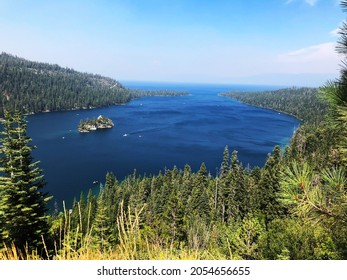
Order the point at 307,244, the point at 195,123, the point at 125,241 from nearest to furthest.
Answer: the point at 125,241
the point at 307,244
the point at 195,123

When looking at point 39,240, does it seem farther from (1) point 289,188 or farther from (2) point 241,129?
(2) point 241,129

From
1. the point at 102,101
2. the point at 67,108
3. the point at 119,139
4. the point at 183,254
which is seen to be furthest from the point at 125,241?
the point at 102,101

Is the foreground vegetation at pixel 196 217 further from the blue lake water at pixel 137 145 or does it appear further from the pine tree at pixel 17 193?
the blue lake water at pixel 137 145

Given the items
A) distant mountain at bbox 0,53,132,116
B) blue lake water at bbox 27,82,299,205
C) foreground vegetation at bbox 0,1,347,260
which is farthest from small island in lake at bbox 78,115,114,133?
foreground vegetation at bbox 0,1,347,260

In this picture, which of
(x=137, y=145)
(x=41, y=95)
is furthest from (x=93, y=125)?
(x=41, y=95)

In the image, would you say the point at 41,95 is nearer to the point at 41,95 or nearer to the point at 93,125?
the point at 41,95

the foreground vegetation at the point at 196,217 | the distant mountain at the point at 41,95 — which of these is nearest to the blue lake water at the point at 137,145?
the distant mountain at the point at 41,95

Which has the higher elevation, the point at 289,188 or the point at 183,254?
the point at 289,188

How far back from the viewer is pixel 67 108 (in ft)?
448

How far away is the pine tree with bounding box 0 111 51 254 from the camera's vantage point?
10.6 m

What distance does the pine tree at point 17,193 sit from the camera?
10.6 metres

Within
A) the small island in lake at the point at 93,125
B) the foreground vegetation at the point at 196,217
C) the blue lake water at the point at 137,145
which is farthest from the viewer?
the small island in lake at the point at 93,125

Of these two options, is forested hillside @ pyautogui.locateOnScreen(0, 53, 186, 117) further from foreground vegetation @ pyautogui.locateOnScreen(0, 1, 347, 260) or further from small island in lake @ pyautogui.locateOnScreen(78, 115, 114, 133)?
foreground vegetation @ pyautogui.locateOnScreen(0, 1, 347, 260)
